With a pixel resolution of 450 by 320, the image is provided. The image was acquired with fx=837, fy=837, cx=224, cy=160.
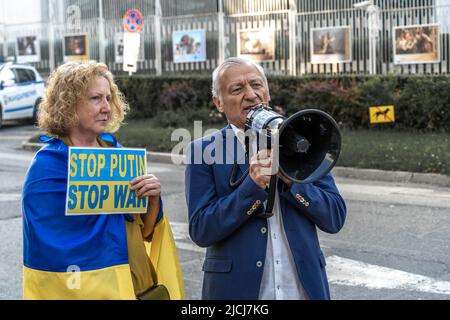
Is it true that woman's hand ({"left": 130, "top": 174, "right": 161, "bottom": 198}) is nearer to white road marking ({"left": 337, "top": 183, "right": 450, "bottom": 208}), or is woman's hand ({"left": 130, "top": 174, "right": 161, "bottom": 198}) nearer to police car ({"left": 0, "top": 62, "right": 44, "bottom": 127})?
white road marking ({"left": 337, "top": 183, "right": 450, "bottom": 208})

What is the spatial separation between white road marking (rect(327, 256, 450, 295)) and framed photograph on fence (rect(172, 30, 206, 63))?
1783 cm

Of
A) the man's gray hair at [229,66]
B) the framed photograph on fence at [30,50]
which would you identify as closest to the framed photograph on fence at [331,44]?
the framed photograph on fence at [30,50]

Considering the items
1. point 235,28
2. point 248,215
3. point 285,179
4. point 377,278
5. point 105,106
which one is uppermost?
point 235,28

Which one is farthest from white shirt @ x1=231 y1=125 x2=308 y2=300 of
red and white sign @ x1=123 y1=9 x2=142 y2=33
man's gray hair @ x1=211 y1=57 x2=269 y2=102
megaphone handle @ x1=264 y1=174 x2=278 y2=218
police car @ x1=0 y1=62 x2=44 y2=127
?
police car @ x1=0 y1=62 x2=44 y2=127

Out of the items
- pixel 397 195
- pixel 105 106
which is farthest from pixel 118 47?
pixel 105 106

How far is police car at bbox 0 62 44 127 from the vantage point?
23125mm

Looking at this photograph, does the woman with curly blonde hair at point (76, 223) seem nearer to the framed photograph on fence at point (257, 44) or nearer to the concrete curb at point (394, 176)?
the concrete curb at point (394, 176)

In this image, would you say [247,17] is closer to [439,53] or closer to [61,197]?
[439,53]

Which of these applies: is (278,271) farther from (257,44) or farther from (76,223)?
(257,44)

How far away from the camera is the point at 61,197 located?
338cm

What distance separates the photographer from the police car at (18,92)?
23.1 m

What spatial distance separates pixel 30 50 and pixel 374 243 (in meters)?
23.5

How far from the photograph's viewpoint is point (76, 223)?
3369 mm

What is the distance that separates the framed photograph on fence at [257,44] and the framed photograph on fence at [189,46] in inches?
55.7
